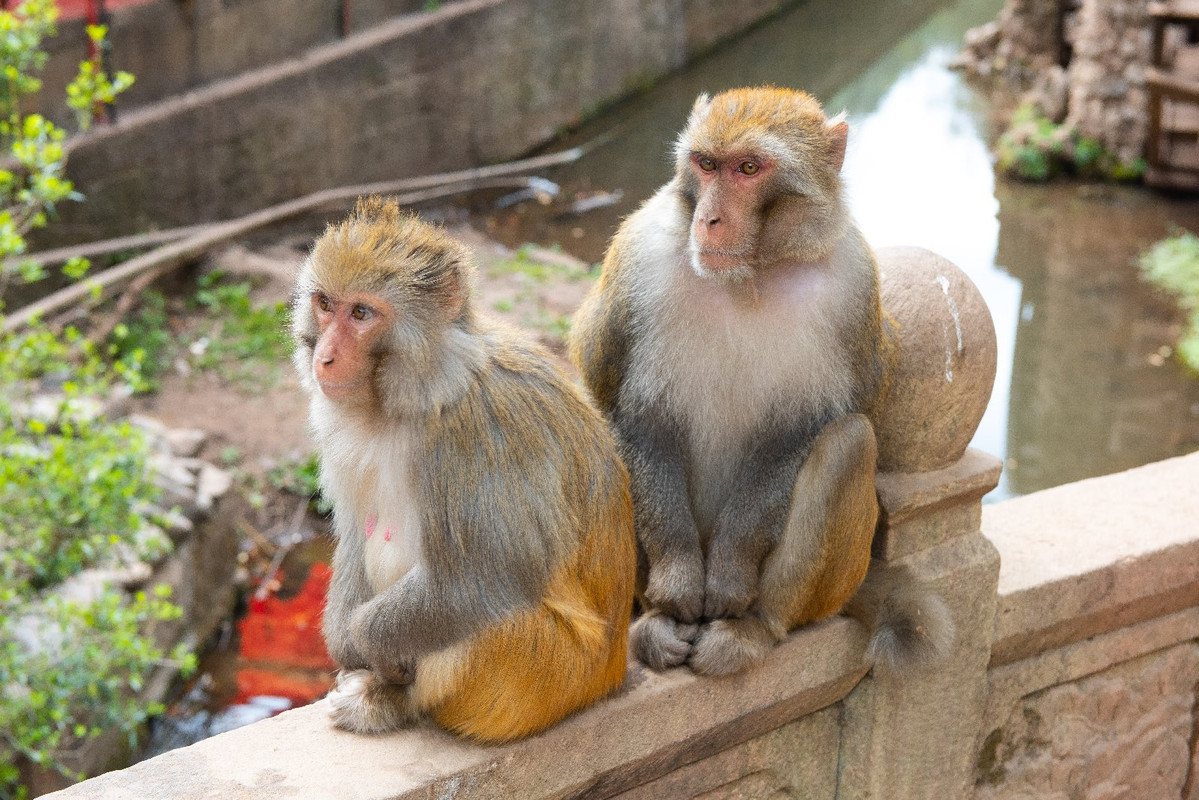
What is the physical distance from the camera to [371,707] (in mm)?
2598

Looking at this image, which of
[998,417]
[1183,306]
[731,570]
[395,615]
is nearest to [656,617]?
[731,570]

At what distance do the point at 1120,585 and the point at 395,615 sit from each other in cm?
190

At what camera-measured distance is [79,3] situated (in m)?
9.28

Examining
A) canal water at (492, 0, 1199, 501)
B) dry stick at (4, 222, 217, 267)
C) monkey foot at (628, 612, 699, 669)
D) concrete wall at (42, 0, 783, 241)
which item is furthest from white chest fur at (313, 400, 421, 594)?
concrete wall at (42, 0, 783, 241)

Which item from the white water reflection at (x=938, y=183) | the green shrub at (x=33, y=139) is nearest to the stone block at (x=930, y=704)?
the green shrub at (x=33, y=139)

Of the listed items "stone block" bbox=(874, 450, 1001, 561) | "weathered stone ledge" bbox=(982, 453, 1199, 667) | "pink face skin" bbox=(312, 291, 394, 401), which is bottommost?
"weathered stone ledge" bbox=(982, 453, 1199, 667)

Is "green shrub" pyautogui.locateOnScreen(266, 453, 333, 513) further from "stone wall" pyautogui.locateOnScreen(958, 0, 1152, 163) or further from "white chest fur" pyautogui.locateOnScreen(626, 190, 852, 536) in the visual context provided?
"stone wall" pyautogui.locateOnScreen(958, 0, 1152, 163)

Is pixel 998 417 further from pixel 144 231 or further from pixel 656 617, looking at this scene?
pixel 656 617

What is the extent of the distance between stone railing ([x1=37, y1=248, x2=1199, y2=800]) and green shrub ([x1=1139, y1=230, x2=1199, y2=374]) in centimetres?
720

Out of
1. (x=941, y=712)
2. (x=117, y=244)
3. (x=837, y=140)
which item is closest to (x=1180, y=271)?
(x=117, y=244)

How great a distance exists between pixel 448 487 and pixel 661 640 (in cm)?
68

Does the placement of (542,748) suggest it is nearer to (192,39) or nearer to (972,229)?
(192,39)

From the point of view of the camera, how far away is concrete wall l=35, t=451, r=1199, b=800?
2.51m

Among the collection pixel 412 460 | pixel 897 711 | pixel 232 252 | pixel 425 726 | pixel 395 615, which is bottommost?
pixel 232 252
